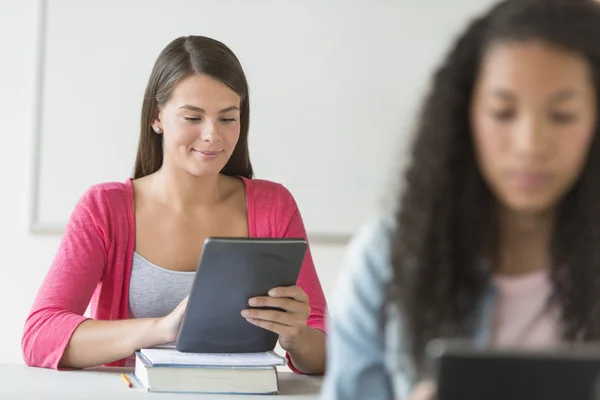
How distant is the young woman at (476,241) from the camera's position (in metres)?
0.95

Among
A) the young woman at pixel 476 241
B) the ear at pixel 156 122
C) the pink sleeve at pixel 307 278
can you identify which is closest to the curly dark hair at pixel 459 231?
the young woman at pixel 476 241

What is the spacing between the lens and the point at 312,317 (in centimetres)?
206

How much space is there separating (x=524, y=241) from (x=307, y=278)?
1.09 metres

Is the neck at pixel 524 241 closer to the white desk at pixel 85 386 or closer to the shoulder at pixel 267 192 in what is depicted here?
the white desk at pixel 85 386

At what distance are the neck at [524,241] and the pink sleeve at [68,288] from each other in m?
1.10

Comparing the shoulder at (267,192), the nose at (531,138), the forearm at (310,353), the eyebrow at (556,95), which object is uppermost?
the eyebrow at (556,95)

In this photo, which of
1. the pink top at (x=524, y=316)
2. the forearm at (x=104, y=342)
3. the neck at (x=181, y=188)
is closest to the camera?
the pink top at (x=524, y=316)

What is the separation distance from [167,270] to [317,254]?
1300mm

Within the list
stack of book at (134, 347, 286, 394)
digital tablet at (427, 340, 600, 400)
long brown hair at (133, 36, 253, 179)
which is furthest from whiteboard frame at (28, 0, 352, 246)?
digital tablet at (427, 340, 600, 400)

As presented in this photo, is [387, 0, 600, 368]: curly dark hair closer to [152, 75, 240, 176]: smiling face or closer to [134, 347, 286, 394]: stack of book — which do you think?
[134, 347, 286, 394]: stack of book

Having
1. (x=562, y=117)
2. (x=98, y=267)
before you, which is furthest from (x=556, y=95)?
(x=98, y=267)

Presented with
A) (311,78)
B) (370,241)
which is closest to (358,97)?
(311,78)

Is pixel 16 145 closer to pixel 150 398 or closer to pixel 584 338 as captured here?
pixel 150 398

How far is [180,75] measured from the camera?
209cm
